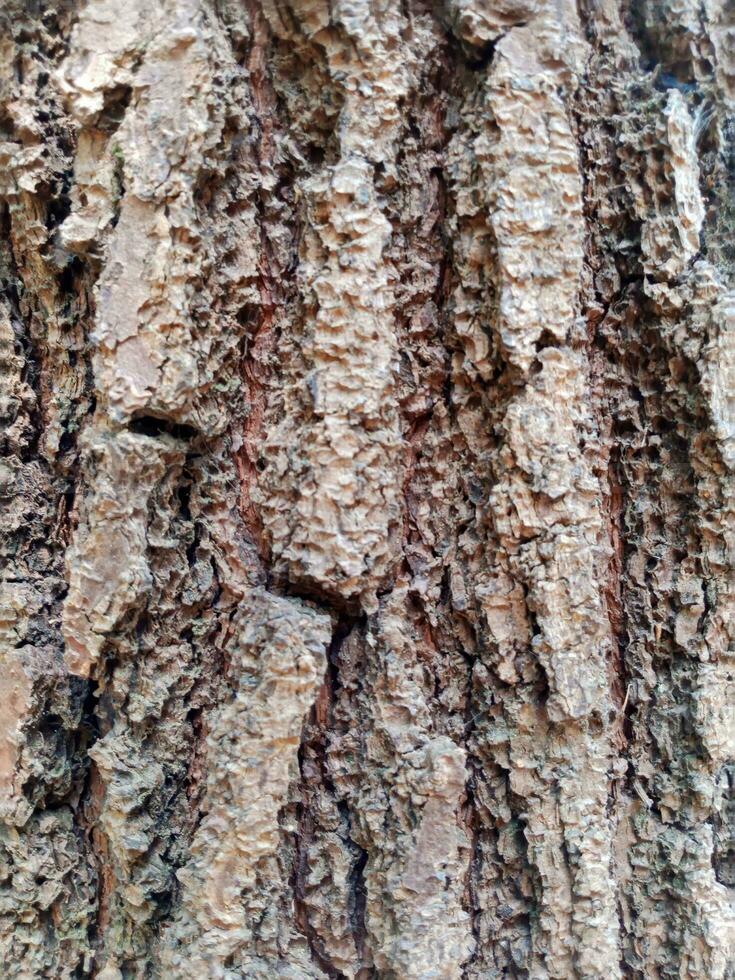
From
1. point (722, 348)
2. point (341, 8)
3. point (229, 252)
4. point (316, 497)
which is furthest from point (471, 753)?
point (341, 8)

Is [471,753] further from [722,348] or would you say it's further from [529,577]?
[722,348]

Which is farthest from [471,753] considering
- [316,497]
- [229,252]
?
[229,252]

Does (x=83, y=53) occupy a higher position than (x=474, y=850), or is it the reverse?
(x=83, y=53)

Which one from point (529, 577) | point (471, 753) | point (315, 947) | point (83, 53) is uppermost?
point (83, 53)

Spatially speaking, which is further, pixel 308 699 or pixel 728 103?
pixel 728 103

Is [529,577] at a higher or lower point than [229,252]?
lower

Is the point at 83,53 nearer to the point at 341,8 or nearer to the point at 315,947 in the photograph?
the point at 341,8
